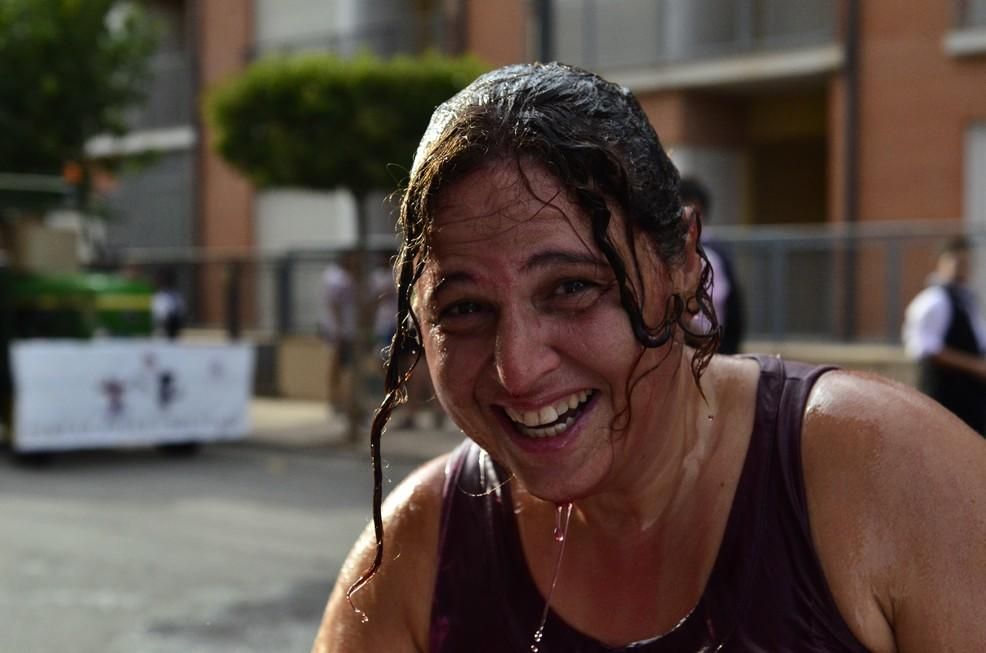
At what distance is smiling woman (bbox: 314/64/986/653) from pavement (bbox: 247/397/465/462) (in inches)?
376

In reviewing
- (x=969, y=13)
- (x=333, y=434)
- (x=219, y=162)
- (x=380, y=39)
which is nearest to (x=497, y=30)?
(x=380, y=39)

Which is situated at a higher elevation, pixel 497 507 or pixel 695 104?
pixel 695 104

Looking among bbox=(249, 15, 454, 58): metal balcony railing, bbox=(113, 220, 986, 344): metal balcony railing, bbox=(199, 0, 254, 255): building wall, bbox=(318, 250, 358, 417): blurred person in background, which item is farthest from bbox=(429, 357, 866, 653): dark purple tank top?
bbox=(199, 0, 254, 255): building wall

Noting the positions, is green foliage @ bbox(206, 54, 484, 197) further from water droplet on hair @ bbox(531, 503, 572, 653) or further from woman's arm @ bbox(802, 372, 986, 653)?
woman's arm @ bbox(802, 372, 986, 653)

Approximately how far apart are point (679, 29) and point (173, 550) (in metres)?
11.2

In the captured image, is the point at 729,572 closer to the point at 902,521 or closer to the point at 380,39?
the point at 902,521

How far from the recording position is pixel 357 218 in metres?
13.4

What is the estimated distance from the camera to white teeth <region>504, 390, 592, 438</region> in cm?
149

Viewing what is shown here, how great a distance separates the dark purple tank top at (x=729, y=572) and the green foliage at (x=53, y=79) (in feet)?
56.7

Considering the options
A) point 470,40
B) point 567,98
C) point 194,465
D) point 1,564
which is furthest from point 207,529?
point 470,40

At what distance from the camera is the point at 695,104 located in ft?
56.2

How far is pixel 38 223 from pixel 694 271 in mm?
13276

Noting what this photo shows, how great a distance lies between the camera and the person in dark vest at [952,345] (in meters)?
7.31

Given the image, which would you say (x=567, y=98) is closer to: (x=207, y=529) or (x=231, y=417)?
(x=207, y=529)
